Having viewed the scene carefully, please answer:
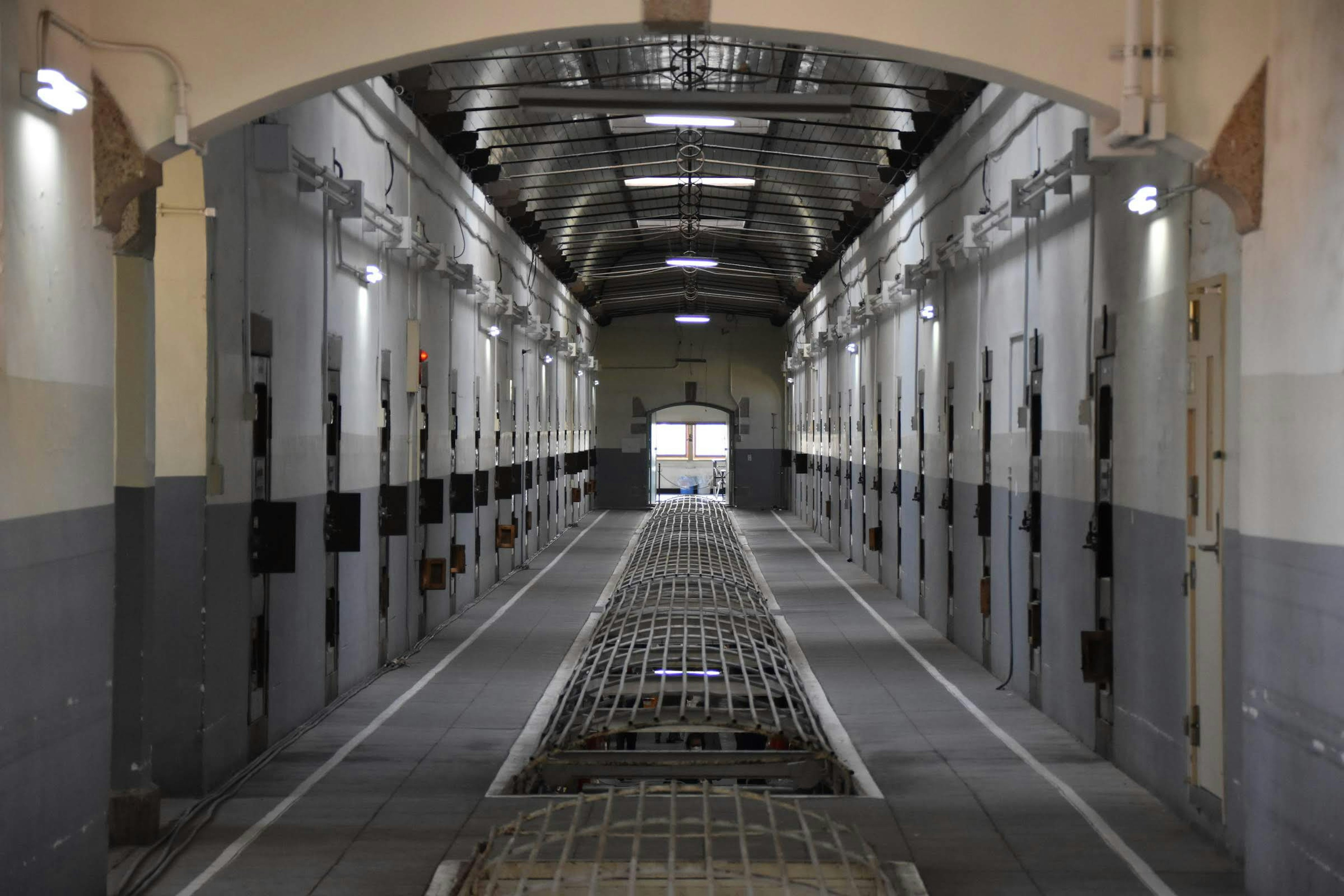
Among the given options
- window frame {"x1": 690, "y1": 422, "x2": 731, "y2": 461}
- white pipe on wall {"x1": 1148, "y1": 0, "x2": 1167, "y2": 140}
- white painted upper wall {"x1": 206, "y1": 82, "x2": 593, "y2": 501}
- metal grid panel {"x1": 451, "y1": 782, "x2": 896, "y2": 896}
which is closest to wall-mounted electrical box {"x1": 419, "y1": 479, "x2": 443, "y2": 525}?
white painted upper wall {"x1": 206, "y1": 82, "x2": 593, "y2": 501}

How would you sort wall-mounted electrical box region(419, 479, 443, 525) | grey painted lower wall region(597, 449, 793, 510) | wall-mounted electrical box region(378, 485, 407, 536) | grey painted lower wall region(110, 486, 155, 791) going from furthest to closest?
grey painted lower wall region(597, 449, 793, 510), wall-mounted electrical box region(419, 479, 443, 525), wall-mounted electrical box region(378, 485, 407, 536), grey painted lower wall region(110, 486, 155, 791)

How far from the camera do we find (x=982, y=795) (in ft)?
24.2

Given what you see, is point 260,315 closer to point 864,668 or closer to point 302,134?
point 302,134

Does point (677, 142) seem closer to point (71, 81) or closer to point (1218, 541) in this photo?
point (1218, 541)

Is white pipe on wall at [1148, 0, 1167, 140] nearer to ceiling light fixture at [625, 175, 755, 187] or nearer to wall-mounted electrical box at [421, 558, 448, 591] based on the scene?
wall-mounted electrical box at [421, 558, 448, 591]

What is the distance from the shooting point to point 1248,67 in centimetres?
524

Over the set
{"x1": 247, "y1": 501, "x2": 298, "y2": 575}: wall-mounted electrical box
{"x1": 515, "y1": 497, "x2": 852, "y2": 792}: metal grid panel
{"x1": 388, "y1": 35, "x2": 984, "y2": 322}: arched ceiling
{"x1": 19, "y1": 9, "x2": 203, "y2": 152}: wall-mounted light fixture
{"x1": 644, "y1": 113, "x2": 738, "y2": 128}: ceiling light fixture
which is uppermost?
{"x1": 388, "y1": 35, "x2": 984, "y2": 322}: arched ceiling

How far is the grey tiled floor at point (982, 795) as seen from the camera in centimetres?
601

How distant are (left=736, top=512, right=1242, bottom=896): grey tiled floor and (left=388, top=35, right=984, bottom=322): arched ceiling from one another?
350 centimetres

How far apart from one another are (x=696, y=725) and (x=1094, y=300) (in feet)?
11.3

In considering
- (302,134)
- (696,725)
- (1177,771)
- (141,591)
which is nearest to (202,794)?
(141,591)

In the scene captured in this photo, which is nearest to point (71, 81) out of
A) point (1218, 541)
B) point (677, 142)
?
point (1218, 541)

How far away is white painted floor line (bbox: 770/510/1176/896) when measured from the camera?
601 centimetres

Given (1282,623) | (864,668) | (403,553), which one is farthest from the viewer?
(403,553)
